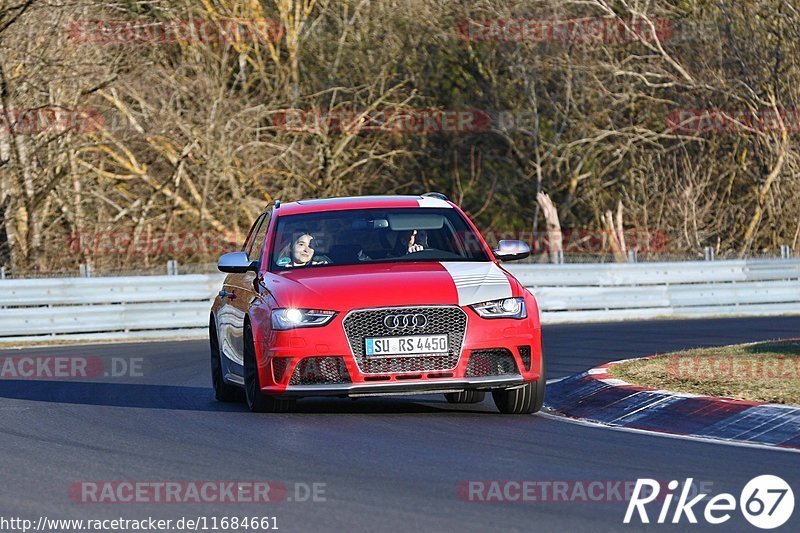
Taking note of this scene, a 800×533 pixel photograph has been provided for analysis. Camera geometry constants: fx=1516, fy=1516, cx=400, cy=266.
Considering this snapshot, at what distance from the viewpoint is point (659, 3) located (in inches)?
1427

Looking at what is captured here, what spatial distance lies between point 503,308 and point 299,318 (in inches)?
55.8

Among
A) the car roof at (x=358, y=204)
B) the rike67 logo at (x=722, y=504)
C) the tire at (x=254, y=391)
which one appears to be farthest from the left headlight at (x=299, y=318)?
the rike67 logo at (x=722, y=504)

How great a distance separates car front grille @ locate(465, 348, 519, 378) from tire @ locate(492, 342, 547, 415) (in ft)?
0.87

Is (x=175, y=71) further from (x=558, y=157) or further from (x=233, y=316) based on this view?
(x=233, y=316)

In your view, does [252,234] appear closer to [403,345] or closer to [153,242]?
[403,345]

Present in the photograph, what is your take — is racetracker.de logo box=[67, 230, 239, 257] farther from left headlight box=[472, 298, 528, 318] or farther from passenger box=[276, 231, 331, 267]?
left headlight box=[472, 298, 528, 318]

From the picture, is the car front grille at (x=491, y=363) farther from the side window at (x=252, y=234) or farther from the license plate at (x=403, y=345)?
the side window at (x=252, y=234)

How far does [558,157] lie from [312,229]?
2744 cm

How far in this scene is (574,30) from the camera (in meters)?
35.3

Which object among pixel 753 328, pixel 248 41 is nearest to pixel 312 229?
pixel 753 328
